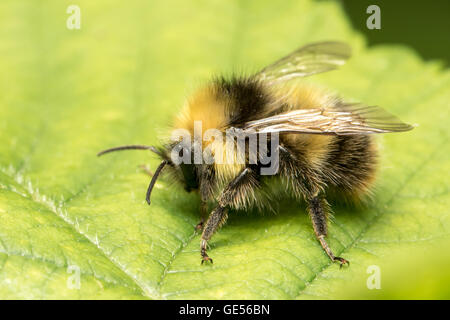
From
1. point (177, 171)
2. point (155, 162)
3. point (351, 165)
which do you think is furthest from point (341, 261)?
point (155, 162)

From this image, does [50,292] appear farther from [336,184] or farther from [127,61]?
[127,61]

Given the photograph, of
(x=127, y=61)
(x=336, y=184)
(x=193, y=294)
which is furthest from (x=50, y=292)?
(x=127, y=61)

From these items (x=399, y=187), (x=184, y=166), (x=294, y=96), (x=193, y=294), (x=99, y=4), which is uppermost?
(x=99, y=4)

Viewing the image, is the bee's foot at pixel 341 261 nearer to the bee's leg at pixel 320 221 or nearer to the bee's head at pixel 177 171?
the bee's leg at pixel 320 221

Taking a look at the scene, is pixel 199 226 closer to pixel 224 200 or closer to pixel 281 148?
pixel 224 200

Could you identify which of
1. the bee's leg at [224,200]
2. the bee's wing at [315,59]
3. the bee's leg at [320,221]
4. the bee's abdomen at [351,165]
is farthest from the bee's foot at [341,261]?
the bee's wing at [315,59]

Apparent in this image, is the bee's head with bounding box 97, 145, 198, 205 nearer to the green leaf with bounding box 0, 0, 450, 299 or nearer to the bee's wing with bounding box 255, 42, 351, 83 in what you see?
the green leaf with bounding box 0, 0, 450, 299

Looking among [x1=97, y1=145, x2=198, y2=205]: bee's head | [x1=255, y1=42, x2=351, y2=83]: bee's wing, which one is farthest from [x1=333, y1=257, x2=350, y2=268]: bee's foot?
[x1=255, y1=42, x2=351, y2=83]: bee's wing
